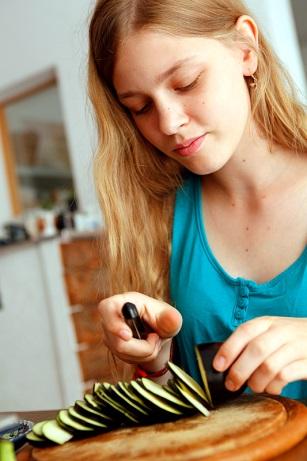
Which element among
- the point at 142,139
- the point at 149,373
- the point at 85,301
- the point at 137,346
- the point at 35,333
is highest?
the point at 142,139

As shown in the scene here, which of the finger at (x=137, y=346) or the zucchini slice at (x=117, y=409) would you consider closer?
the zucchini slice at (x=117, y=409)

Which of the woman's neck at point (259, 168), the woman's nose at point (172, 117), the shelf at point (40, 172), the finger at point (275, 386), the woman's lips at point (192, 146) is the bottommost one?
the shelf at point (40, 172)

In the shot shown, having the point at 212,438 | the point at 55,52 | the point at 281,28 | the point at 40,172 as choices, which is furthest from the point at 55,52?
the point at 212,438

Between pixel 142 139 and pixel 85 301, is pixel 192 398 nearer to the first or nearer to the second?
pixel 142 139

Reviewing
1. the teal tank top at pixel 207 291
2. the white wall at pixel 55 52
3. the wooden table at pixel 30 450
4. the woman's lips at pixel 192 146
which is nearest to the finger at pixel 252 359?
the wooden table at pixel 30 450

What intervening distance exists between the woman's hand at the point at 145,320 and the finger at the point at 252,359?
190mm

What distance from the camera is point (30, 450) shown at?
86 centimetres

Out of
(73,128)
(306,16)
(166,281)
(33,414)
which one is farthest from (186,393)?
(306,16)

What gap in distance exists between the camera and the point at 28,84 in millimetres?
5234

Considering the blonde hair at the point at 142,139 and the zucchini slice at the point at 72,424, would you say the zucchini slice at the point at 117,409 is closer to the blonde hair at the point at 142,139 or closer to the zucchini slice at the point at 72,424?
the zucchini slice at the point at 72,424

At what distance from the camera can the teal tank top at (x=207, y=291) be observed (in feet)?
3.94

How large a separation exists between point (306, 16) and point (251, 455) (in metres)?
6.57

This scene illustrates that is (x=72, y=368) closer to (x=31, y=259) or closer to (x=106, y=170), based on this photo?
(x=31, y=259)

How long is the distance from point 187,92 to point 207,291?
40 cm
